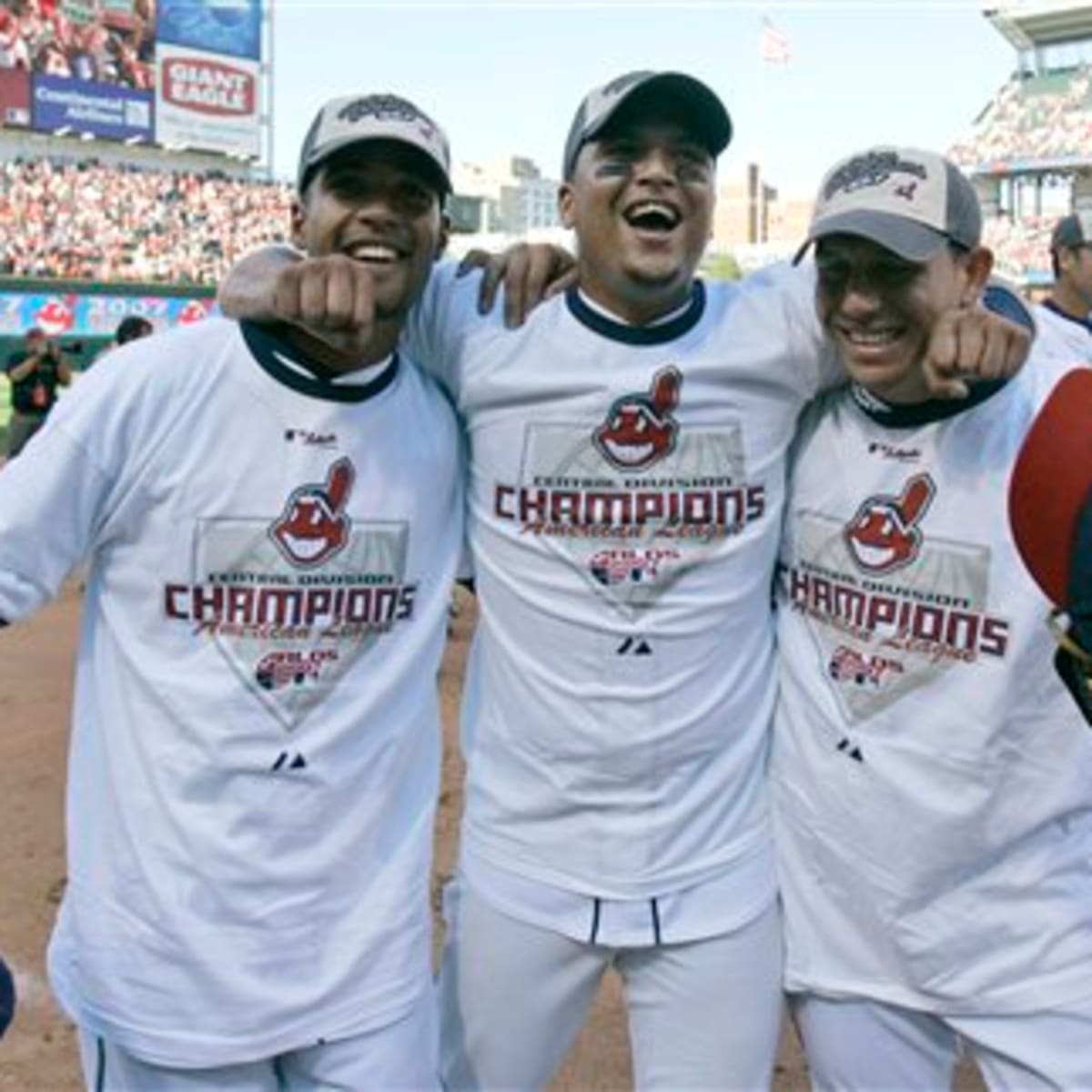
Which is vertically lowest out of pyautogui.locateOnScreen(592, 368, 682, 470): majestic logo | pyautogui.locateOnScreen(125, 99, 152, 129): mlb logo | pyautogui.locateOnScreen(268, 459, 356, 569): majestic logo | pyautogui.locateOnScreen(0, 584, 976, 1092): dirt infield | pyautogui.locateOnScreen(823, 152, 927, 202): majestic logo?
pyautogui.locateOnScreen(0, 584, 976, 1092): dirt infield

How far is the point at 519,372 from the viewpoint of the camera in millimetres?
2615

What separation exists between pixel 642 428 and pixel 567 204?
1.73ft

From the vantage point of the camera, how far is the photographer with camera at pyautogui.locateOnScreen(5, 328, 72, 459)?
13.5 m

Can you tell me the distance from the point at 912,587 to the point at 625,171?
95 cm

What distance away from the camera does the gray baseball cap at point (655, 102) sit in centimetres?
259

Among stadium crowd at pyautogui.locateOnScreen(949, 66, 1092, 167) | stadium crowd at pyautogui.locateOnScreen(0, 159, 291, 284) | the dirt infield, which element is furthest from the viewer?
stadium crowd at pyautogui.locateOnScreen(949, 66, 1092, 167)

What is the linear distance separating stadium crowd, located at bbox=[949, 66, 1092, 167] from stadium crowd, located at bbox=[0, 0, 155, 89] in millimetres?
24810

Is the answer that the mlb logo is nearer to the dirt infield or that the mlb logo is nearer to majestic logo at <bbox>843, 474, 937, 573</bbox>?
the dirt infield

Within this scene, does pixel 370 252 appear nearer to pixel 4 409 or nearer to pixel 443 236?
pixel 443 236

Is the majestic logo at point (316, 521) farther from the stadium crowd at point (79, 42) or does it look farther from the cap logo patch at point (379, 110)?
the stadium crowd at point (79, 42)

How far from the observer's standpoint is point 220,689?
232 centimetres

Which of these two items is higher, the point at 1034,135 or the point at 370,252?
the point at 1034,135

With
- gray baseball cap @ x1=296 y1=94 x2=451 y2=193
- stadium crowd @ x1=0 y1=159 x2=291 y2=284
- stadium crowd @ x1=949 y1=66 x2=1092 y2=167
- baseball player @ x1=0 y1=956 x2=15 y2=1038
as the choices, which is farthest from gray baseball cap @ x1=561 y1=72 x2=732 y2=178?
stadium crowd @ x1=949 y1=66 x2=1092 y2=167

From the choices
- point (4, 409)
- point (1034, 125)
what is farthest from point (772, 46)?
point (4, 409)
